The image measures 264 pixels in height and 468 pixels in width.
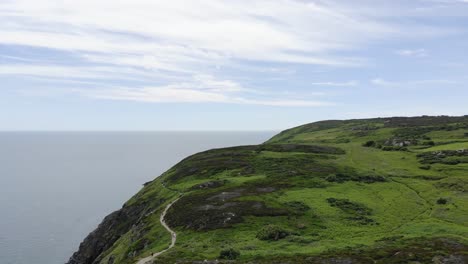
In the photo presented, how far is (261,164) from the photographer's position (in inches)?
4749

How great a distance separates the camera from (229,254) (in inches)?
2007

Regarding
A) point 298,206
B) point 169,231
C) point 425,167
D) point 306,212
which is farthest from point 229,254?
point 425,167

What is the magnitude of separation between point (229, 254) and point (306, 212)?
24.3 meters

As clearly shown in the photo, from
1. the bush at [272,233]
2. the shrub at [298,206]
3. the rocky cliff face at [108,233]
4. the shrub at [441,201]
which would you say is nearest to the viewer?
the bush at [272,233]

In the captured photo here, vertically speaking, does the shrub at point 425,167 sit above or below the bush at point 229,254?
above

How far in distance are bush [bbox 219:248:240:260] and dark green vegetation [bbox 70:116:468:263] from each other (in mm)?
128

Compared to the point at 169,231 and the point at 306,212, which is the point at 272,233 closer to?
the point at 306,212

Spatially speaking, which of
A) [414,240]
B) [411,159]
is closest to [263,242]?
[414,240]

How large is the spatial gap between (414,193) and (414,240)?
3247cm

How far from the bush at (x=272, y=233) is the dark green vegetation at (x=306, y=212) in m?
0.15

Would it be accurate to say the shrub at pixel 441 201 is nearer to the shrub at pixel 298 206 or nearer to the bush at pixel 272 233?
the shrub at pixel 298 206

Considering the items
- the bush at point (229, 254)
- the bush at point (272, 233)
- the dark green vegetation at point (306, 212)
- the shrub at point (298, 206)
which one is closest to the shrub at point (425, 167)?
the dark green vegetation at point (306, 212)

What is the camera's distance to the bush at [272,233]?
59.2 metres

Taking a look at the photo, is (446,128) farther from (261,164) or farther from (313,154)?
(261,164)
